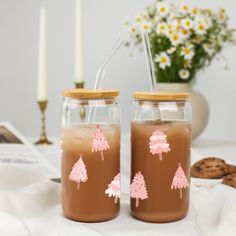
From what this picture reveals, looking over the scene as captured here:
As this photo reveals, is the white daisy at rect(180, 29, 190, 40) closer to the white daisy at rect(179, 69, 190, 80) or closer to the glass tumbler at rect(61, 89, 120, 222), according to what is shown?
the white daisy at rect(179, 69, 190, 80)

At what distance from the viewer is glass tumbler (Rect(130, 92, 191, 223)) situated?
0.64 m

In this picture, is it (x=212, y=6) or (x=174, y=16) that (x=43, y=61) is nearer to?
(x=174, y=16)

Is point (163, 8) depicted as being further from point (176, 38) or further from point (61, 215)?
point (61, 215)

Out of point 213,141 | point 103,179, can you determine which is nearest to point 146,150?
point 103,179

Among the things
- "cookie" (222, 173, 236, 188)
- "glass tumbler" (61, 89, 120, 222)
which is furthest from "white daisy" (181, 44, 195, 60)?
"glass tumbler" (61, 89, 120, 222)

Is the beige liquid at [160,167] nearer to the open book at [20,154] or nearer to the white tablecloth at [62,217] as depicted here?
the white tablecloth at [62,217]

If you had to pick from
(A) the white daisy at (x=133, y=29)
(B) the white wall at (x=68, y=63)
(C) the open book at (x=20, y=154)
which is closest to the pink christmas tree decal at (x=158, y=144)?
(C) the open book at (x=20, y=154)

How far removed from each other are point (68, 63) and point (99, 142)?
1393mm

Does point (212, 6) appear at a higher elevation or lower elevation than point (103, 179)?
higher

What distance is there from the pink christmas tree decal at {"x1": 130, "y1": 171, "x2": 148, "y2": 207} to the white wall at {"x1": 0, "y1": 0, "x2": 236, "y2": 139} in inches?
51.2

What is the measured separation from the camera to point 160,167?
2.12 feet

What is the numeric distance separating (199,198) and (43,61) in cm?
91

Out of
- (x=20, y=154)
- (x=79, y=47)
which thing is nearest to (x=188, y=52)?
(x=79, y=47)

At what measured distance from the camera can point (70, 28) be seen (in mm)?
1979
